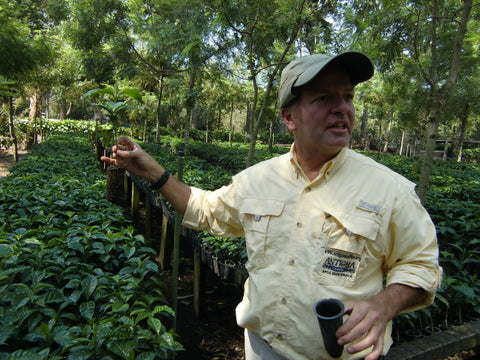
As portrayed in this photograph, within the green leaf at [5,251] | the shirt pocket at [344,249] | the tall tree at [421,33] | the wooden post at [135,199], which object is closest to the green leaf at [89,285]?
the green leaf at [5,251]

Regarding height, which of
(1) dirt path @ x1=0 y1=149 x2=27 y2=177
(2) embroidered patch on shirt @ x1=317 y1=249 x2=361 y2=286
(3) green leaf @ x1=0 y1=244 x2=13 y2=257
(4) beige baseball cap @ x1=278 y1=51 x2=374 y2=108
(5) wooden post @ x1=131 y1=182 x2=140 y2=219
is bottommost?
(1) dirt path @ x1=0 y1=149 x2=27 y2=177

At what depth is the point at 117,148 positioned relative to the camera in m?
1.80

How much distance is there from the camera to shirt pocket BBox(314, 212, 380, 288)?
131 cm

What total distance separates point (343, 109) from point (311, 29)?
6.02 m

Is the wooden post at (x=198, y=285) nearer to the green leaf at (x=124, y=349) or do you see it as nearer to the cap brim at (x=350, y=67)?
the green leaf at (x=124, y=349)

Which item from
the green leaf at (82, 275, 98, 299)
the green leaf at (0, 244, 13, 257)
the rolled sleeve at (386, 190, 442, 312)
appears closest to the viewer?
the rolled sleeve at (386, 190, 442, 312)

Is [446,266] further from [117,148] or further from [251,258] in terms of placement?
[117,148]

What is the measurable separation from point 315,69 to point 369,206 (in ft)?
1.89

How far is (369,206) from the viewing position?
1.34 metres

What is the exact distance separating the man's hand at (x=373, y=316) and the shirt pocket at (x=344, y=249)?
0.12m

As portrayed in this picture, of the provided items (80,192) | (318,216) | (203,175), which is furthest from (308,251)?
(203,175)

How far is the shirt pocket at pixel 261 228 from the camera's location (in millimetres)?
1496

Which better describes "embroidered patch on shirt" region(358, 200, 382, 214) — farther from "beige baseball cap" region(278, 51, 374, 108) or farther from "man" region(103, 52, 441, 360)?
"beige baseball cap" region(278, 51, 374, 108)

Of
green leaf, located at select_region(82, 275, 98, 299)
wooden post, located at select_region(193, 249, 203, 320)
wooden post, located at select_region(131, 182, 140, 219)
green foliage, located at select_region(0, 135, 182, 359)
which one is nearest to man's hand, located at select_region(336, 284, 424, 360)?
green foliage, located at select_region(0, 135, 182, 359)
